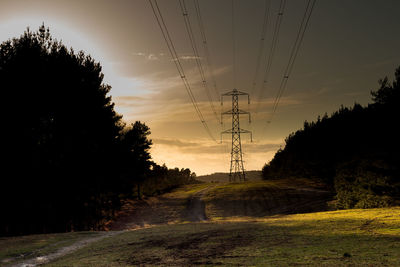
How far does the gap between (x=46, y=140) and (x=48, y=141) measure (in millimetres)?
206

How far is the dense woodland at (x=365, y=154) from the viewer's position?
2605 centimetres

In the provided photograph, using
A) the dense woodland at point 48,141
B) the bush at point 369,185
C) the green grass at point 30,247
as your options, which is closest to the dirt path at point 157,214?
the dense woodland at point 48,141

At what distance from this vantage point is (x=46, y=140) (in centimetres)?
2858

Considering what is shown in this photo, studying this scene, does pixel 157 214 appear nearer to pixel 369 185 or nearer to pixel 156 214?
pixel 156 214

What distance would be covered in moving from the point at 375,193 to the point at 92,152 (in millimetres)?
25465

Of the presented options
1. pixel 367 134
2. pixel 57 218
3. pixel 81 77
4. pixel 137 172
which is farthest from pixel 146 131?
pixel 367 134

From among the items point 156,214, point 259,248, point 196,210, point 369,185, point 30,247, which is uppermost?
point 369,185

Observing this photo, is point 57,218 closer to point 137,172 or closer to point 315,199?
point 137,172

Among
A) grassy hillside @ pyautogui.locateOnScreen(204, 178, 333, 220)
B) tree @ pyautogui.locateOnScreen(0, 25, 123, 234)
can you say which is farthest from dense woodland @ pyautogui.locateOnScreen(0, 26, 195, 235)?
grassy hillside @ pyautogui.locateOnScreen(204, 178, 333, 220)

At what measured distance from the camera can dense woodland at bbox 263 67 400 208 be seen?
26.1 metres

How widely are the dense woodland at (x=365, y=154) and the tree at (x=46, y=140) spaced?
24280 mm

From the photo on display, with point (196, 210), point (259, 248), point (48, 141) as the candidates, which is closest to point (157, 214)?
point (196, 210)

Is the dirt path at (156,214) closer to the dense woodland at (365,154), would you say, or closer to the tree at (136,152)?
the tree at (136,152)

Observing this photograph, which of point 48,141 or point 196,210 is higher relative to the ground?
point 48,141
